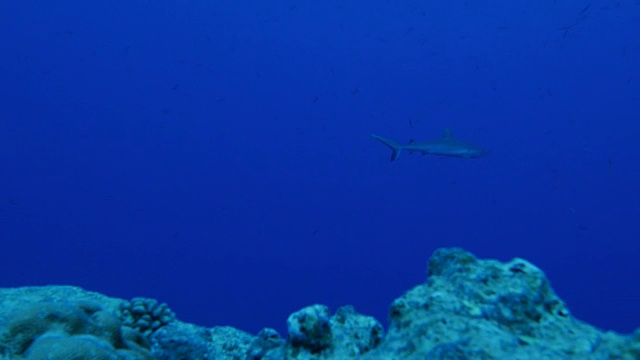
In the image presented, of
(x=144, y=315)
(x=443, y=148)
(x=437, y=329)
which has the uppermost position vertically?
(x=443, y=148)

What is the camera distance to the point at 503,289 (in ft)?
10.2

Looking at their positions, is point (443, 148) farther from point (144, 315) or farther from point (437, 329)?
point (437, 329)

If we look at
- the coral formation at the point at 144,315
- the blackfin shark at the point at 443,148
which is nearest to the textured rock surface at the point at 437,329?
the coral formation at the point at 144,315

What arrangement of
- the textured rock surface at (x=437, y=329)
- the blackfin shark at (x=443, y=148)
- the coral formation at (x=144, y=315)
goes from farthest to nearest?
the blackfin shark at (x=443, y=148) → the coral formation at (x=144, y=315) → the textured rock surface at (x=437, y=329)

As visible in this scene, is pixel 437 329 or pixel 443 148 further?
pixel 443 148

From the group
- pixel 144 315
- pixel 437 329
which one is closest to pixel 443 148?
pixel 144 315

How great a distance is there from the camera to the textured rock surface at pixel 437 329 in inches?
103

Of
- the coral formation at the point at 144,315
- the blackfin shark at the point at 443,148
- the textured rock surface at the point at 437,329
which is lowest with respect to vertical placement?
the coral formation at the point at 144,315

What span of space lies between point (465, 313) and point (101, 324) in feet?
8.93

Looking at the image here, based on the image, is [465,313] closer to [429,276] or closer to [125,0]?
[429,276]

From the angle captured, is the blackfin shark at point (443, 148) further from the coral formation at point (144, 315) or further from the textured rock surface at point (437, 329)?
the textured rock surface at point (437, 329)

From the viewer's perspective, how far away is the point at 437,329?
269 centimetres

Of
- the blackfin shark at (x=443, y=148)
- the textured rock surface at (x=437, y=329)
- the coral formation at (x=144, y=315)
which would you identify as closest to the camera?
the textured rock surface at (x=437, y=329)

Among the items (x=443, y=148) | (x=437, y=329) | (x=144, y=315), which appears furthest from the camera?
(x=443, y=148)
